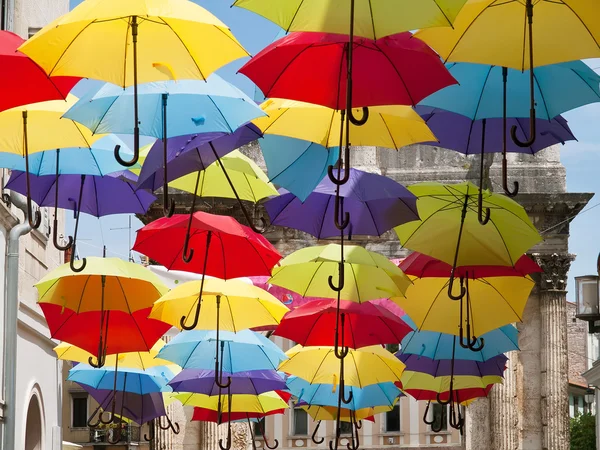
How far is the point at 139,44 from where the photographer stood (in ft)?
28.9

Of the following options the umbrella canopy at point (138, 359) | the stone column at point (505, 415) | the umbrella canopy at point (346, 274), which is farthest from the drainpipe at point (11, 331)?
the stone column at point (505, 415)

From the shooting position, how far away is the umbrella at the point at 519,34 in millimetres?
8516

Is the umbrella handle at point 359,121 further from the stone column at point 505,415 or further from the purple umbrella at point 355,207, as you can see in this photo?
the stone column at point 505,415

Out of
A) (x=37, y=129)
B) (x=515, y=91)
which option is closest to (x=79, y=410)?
(x=37, y=129)

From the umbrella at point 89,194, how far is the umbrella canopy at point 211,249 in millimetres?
407

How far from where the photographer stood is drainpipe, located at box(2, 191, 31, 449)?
15.9m

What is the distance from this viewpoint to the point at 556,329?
92.8 feet

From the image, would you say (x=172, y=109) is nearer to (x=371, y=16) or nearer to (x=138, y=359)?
(x=371, y=16)

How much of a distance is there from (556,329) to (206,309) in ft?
52.5

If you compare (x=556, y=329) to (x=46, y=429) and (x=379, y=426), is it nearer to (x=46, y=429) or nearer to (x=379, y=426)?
(x=46, y=429)

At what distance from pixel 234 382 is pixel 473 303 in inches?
161

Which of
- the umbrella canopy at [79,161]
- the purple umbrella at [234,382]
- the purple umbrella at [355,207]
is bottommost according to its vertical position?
the purple umbrella at [234,382]

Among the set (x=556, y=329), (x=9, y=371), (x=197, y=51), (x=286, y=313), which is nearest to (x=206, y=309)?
(x=286, y=313)

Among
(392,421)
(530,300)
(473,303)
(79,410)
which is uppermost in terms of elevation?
(530,300)
